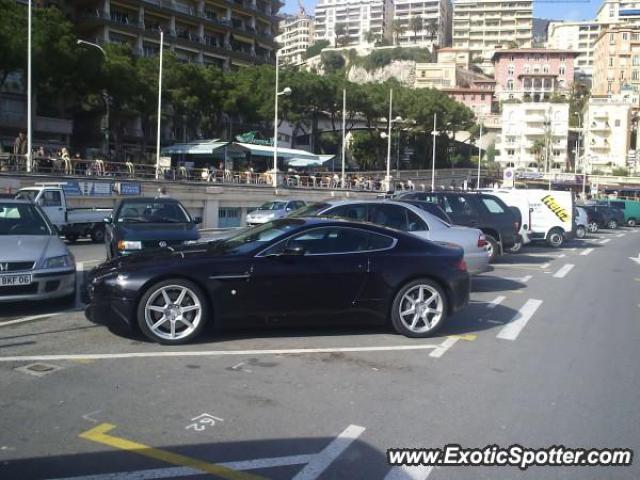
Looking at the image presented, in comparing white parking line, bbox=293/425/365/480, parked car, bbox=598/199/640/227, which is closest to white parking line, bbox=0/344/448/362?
white parking line, bbox=293/425/365/480

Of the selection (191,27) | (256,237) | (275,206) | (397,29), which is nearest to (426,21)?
(397,29)

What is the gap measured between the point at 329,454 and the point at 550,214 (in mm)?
19194

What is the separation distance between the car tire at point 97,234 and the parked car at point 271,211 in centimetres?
767

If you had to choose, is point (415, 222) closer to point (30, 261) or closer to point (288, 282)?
point (288, 282)

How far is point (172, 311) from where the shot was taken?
271 inches

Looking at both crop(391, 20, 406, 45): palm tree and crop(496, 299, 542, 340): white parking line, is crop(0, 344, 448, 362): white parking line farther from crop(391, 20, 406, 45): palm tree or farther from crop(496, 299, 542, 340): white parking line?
crop(391, 20, 406, 45): palm tree

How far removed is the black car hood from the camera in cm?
1102

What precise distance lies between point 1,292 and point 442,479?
5962mm

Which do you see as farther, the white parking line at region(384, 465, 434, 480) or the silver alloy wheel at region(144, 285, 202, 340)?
the silver alloy wheel at region(144, 285, 202, 340)

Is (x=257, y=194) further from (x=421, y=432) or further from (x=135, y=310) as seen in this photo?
(x=421, y=432)

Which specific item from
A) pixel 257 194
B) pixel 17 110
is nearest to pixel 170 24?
pixel 17 110

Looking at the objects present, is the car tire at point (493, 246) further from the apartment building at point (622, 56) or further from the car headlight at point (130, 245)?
the apartment building at point (622, 56)

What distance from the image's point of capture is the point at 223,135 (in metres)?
64.2

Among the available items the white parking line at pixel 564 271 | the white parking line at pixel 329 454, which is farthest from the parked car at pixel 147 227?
the white parking line at pixel 564 271
